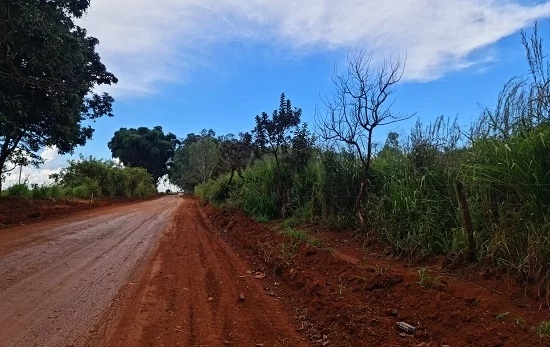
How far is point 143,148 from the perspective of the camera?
6438cm

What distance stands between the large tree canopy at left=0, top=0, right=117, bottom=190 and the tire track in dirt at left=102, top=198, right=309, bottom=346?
22.4 ft

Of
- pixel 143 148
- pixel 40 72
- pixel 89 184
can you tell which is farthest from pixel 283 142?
pixel 143 148

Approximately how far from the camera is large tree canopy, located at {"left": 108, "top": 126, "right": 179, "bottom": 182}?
63.6 meters

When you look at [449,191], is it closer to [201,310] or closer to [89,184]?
[201,310]

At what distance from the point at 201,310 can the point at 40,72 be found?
33.5ft

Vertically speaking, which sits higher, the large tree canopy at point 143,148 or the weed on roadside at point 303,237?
the large tree canopy at point 143,148

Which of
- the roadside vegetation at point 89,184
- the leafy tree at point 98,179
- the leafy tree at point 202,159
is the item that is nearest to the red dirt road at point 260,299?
the roadside vegetation at point 89,184

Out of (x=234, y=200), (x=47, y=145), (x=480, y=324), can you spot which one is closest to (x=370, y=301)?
(x=480, y=324)

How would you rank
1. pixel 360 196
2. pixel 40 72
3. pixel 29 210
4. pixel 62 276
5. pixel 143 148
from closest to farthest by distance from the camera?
1. pixel 62 276
2. pixel 360 196
3. pixel 40 72
4. pixel 29 210
5. pixel 143 148

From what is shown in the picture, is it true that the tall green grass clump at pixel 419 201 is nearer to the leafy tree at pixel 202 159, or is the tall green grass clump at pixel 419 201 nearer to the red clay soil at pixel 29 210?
the red clay soil at pixel 29 210

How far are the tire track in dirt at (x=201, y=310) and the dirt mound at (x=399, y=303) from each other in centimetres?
38

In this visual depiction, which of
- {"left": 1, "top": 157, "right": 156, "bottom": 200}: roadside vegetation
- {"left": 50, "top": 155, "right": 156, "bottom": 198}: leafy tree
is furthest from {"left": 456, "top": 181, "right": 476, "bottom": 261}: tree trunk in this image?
{"left": 50, "top": 155, "right": 156, "bottom": 198}: leafy tree

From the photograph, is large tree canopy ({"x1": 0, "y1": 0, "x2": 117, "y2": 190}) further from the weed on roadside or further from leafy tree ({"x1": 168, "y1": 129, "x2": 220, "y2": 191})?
leafy tree ({"x1": 168, "y1": 129, "x2": 220, "y2": 191})

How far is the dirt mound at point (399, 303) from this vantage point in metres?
3.89
